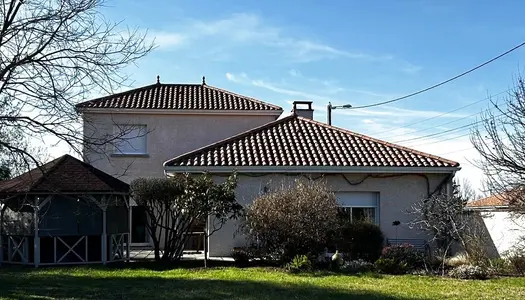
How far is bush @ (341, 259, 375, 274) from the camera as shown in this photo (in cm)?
1770

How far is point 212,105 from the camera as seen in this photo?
28891 mm

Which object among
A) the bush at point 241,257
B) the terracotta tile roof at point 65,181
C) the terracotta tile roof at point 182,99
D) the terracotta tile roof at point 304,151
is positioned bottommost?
the bush at point 241,257

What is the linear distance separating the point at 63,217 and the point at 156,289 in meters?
6.62

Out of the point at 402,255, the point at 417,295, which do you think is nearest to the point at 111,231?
the point at 402,255

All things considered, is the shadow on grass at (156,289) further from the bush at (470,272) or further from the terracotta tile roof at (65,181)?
the bush at (470,272)

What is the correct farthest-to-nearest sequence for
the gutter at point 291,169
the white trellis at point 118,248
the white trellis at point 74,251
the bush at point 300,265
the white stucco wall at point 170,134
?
1. the white stucco wall at point 170,134
2. the gutter at point 291,169
3. the white trellis at point 118,248
4. the white trellis at point 74,251
5. the bush at point 300,265

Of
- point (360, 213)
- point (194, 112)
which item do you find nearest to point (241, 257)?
point (360, 213)

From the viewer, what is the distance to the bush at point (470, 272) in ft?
54.3

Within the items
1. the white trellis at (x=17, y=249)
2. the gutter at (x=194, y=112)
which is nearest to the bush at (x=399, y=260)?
the white trellis at (x=17, y=249)

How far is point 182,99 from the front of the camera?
29375 mm

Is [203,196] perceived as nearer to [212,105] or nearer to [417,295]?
[417,295]

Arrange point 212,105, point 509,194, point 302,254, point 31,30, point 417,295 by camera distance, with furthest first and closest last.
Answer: point 212,105, point 302,254, point 509,194, point 417,295, point 31,30

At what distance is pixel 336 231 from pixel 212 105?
11.7m

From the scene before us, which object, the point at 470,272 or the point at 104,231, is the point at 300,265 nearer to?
the point at 470,272
